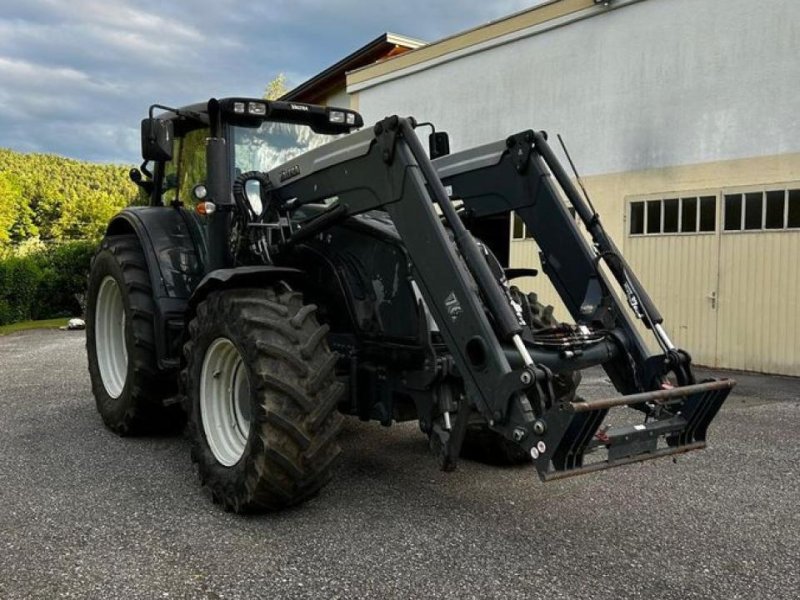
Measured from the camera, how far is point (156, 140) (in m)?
4.93

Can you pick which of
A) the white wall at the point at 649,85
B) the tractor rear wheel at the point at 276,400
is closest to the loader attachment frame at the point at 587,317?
the tractor rear wheel at the point at 276,400

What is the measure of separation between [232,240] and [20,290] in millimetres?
15538

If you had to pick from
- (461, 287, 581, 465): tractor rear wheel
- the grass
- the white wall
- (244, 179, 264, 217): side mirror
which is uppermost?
the white wall

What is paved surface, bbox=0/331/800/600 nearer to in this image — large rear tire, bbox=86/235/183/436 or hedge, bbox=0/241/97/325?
large rear tire, bbox=86/235/183/436

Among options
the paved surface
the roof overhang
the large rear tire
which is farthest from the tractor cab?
the roof overhang

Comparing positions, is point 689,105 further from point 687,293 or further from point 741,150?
point 687,293

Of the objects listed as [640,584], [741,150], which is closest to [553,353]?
[640,584]

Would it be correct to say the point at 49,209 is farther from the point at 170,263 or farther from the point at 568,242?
the point at 568,242

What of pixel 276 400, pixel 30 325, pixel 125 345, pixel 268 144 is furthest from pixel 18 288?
pixel 276 400

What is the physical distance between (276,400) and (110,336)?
3265mm

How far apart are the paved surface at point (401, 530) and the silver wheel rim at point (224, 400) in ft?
1.20

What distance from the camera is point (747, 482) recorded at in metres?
4.88

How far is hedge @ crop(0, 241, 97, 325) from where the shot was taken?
59.6 feet

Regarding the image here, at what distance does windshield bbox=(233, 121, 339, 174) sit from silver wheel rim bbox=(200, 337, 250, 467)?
1419mm
